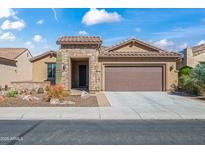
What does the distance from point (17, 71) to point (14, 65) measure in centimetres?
138

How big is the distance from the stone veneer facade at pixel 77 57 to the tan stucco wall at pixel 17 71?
981cm

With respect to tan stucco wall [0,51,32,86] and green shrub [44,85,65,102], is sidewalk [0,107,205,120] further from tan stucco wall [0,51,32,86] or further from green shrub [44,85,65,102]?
tan stucco wall [0,51,32,86]

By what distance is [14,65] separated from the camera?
34.7 metres

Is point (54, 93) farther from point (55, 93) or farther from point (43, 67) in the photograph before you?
point (43, 67)

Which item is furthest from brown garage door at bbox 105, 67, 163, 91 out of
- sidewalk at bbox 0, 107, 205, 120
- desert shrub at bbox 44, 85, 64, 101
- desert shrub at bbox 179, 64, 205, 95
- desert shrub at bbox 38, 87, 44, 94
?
sidewalk at bbox 0, 107, 205, 120

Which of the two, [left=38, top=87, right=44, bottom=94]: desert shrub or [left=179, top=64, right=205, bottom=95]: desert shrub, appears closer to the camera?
[left=179, top=64, right=205, bottom=95]: desert shrub

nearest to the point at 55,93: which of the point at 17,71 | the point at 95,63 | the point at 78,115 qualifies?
the point at 78,115

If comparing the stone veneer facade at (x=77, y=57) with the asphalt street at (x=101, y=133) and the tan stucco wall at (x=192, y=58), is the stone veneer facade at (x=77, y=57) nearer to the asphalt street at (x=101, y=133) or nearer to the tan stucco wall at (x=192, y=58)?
the asphalt street at (x=101, y=133)

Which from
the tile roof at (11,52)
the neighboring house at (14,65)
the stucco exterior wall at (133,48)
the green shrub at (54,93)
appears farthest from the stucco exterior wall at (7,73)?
the green shrub at (54,93)

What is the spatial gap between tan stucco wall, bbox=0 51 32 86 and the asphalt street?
70.4 feet

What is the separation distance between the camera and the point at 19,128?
31.8ft

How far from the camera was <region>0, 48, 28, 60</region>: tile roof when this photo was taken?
3538 cm
